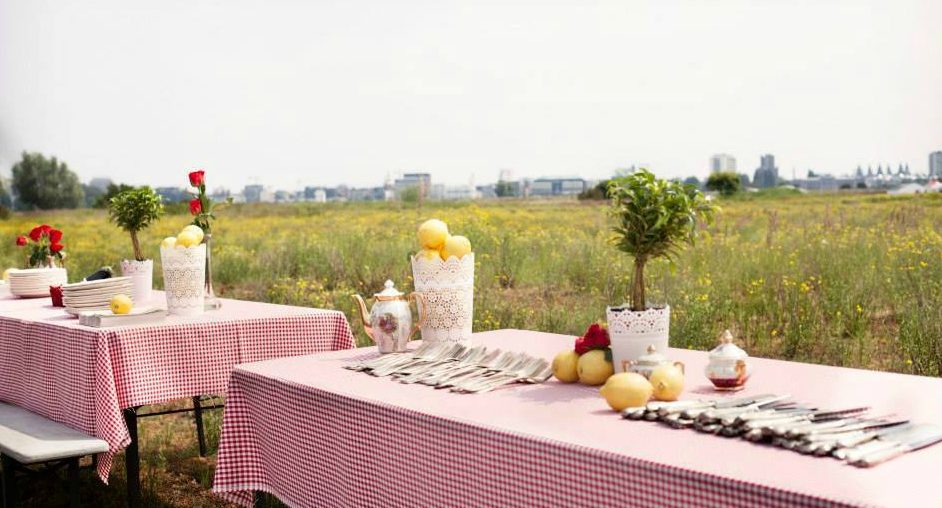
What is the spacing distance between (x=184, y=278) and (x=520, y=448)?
2.04 m

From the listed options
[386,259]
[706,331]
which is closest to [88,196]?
[386,259]

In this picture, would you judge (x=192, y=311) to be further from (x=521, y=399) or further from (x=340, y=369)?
(x=521, y=399)

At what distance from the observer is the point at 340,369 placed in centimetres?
265

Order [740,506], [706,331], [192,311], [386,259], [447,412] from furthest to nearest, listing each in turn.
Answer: [386,259] → [706,331] → [192,311] → [447,412] → [740,506]

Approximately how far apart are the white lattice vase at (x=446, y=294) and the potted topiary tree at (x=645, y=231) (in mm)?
669

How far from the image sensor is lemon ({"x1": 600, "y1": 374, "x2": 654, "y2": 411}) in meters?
1.95

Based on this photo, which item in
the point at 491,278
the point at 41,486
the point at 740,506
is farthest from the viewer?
the point at 491,278

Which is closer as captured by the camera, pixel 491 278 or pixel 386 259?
pixel 491 278

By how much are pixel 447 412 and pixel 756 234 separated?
11079mm

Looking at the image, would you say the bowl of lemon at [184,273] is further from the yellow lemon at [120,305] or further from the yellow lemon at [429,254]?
the yellow lemon at [429,254]

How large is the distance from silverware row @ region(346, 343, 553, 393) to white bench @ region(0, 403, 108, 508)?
40.8 inches

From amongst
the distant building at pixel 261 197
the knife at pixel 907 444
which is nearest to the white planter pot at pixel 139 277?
the knife at pixel 907 444

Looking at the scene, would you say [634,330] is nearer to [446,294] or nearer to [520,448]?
[520,448]

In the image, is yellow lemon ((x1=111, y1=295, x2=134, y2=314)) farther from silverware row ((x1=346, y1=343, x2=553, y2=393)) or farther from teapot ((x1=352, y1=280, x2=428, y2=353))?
silverware row ((x1=346, y1=343, x2=553, y2=393))
